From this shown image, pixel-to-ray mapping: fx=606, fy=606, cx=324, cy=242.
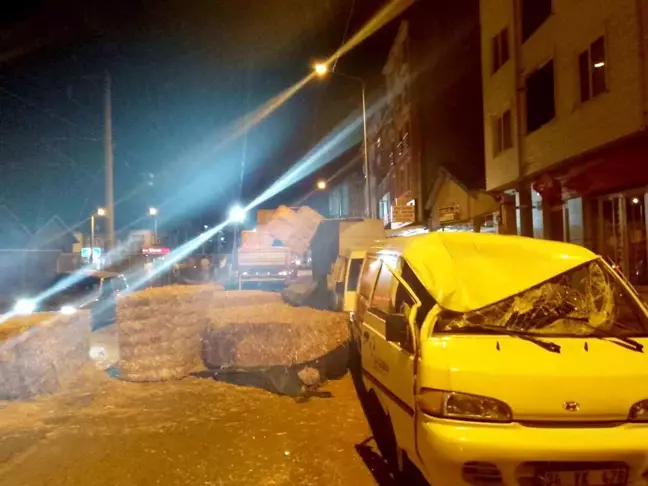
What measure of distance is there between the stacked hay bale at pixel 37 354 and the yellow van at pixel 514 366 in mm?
4733

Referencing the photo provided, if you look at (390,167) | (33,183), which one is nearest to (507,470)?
(390,167)

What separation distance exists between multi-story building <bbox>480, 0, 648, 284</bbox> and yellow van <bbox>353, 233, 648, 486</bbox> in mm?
8739

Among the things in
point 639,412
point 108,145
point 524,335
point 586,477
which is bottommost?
point 586,477

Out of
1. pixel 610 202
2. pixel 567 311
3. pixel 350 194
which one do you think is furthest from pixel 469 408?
pixel 350 194

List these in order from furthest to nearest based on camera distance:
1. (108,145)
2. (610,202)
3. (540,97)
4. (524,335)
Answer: (108,145), (540,97), (610,202), (524,335)

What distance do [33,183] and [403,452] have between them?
4023 cm

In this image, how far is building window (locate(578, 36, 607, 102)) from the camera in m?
14.1

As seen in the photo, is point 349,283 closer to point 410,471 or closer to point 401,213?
point 410,471

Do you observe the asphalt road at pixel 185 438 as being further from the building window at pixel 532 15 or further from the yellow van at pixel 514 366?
the building window at pixel 532 15

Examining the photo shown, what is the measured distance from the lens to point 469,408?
12.8 feet

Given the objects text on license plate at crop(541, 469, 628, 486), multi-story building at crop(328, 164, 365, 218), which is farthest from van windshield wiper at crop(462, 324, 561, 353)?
multi-story building at crop(328, 164, 365, 218)

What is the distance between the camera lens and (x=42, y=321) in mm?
8312

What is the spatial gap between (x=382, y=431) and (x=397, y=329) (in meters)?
2.10

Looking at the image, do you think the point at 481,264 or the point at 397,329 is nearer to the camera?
the point at 397,329
